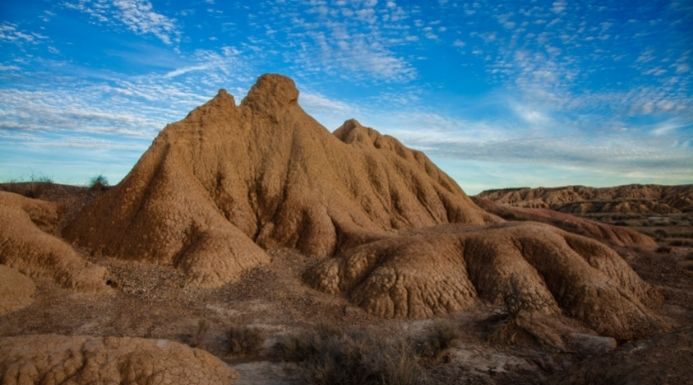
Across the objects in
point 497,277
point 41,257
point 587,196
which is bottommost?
point 497,277

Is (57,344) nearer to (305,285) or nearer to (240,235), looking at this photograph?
(305,285)

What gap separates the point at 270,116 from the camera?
19.0m

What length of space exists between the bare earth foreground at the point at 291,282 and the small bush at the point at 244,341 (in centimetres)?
3

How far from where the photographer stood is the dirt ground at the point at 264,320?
24.1 feet

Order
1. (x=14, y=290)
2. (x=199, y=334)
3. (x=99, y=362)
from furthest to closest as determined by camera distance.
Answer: (x=14, y=290) < (x=199, y=334) < (x=99, y=362)

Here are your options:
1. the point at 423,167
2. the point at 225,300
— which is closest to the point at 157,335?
the point at 225,300

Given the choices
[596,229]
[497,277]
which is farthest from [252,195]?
[596,229]

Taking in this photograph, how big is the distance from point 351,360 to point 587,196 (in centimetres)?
8439

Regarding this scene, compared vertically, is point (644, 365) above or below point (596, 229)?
above

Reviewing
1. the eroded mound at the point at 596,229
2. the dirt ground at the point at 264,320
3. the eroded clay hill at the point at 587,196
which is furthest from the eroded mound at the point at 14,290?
the eroded clay hill at the point at 587,196

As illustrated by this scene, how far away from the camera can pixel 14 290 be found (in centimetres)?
1016

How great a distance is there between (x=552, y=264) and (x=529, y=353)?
3.95 meters

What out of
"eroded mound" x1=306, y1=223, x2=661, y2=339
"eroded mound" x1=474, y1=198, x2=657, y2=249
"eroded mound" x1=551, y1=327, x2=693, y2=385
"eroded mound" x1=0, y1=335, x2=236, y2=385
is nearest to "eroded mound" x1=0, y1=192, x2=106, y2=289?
"eroded mound" x1=0, y1=335, x2=236, y2=385

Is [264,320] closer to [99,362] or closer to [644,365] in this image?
[99,362]
